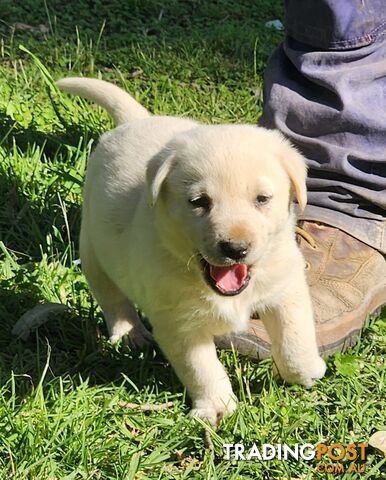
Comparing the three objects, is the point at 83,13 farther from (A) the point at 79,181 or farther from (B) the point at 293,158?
(B) the point at 293,158

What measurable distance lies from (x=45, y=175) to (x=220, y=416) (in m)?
1.52

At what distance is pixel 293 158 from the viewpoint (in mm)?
2174

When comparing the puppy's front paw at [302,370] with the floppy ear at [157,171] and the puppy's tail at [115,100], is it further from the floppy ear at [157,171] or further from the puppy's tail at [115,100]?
the puppy's tail at [115,100]

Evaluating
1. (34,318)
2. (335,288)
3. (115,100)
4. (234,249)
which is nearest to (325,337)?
(335,288)

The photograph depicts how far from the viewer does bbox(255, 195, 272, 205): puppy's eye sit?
205 centimetres

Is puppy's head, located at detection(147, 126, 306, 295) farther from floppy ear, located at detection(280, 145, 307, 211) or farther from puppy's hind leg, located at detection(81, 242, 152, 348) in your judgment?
puppy's hind leg, located at detection(81, 242, 152, 348)

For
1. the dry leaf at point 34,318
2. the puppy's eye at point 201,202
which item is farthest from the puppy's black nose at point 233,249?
the dry leaf at point 34,318

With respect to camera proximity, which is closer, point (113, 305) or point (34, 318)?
point (34, 318)

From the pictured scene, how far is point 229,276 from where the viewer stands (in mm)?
2137

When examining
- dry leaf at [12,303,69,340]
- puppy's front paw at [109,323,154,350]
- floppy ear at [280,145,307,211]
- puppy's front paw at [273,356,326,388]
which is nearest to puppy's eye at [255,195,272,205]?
floppy ear at [280,145,307,211]

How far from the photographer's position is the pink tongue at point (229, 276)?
2.12 metres

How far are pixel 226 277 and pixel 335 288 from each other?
2.30 ft

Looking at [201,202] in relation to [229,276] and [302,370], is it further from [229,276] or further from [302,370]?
[302,370]

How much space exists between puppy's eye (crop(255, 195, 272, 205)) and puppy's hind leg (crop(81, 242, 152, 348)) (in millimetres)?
756
